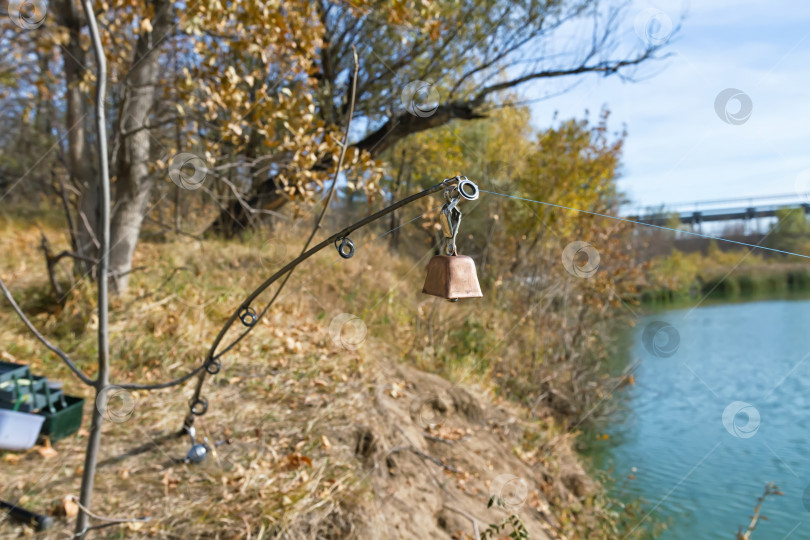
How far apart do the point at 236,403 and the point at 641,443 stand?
542 cm

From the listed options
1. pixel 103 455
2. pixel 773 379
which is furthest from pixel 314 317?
pixel 773 379

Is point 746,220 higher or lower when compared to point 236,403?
higher

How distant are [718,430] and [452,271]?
692 cm

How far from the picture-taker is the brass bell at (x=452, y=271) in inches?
57.1

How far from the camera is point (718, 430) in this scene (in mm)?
6715

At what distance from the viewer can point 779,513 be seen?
14.6ft

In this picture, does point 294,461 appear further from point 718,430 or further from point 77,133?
point 718,430

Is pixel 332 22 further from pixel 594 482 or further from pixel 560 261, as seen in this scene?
pixel 594 482

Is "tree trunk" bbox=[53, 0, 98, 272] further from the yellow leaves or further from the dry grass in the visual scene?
the yellow leaves

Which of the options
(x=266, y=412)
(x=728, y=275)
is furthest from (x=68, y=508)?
(x=728, y=275)

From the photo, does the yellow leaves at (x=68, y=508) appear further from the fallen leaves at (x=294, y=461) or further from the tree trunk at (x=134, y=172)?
the tree trunk at (x=134, y=172)

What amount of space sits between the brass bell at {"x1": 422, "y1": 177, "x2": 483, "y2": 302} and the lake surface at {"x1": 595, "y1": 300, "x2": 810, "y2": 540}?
11.3ft

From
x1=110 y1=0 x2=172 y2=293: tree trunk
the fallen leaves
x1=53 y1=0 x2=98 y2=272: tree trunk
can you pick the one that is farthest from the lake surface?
x1=53 y1=0 x2=98 y2=272: tree trunk

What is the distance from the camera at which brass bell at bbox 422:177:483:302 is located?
1.45m
